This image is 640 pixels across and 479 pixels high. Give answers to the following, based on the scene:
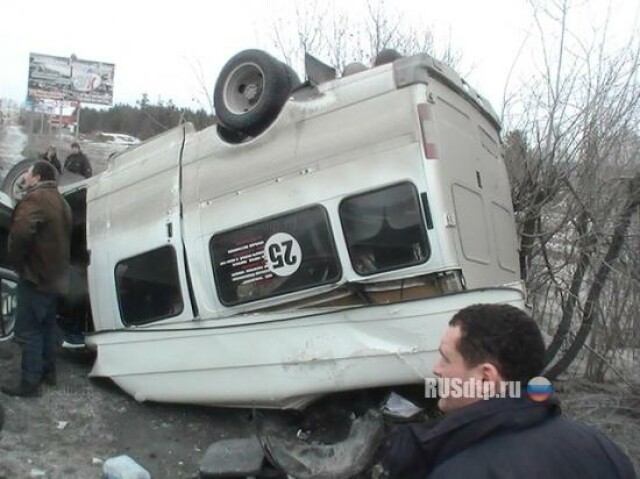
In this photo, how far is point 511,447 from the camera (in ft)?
4.71

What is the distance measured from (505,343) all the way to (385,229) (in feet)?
8.34

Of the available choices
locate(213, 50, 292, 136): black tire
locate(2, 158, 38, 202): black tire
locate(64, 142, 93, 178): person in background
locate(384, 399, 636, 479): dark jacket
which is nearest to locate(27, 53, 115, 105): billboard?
locate(64, 142, 93, 178): person in background

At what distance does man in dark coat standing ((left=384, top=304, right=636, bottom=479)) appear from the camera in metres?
1.43

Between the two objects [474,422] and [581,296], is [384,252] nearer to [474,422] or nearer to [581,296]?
[474,422]

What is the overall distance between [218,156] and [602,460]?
3.65 meters

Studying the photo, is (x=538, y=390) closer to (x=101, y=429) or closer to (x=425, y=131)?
(x=425, y=131)


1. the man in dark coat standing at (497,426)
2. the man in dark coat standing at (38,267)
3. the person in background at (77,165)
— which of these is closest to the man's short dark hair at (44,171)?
the man in dark coat standing at (38,267)

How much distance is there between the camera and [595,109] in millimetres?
7207

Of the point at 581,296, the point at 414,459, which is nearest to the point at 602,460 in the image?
the point at 414,459

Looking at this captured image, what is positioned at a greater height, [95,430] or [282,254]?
[282,254]

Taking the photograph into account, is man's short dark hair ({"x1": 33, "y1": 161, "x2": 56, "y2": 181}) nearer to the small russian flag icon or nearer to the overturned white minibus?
the overturned white minibus

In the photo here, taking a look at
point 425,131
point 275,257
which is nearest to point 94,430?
point 275,257

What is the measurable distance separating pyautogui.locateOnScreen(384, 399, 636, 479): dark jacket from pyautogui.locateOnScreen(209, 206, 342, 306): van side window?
8.88 ft

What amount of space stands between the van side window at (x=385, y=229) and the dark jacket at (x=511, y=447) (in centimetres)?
246
